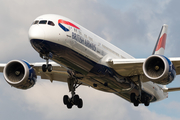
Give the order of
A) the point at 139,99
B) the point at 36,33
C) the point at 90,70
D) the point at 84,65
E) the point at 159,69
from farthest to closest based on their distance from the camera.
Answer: the point at 139,99 < the point at 90,70 < the point at 84,65 < the point at 159,69 < the point at 36,33

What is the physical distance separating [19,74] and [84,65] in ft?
23.6

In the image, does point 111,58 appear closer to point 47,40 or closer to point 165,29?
point 47,40

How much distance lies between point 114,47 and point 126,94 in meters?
5.75

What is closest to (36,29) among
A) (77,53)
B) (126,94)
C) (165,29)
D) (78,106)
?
(77,53)

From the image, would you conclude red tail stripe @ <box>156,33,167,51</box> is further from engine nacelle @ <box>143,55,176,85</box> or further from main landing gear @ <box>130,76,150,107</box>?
engine nacelle @ <box>143,55,176,85</box>

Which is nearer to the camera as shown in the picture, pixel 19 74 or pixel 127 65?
pixel 127 65

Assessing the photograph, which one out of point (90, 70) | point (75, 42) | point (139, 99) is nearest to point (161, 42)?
point (139, 99)

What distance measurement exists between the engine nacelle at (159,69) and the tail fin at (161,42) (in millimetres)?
17098

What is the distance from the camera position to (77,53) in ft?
89.1

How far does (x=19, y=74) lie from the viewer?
32062 millimetres

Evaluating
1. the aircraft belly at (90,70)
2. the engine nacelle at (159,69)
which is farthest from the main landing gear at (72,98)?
the engine nacelle at (159,69)

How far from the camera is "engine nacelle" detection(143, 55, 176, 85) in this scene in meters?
26.7

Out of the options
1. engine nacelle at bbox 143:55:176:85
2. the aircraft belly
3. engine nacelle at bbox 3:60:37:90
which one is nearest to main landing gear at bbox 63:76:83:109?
the aircraft belly

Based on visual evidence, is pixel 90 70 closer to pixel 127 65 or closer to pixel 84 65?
pixel 84 65
